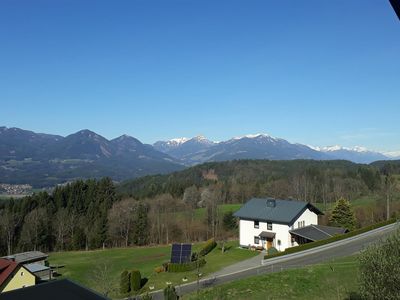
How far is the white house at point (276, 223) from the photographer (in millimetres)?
50925

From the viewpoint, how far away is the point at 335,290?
2883 centimetres

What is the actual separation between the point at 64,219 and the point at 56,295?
2924 inches

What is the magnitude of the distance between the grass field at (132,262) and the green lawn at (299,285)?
986 cm

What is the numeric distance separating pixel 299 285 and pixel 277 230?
21.1 meters

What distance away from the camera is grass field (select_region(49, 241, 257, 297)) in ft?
140

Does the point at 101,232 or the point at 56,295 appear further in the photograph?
the point at 101,232

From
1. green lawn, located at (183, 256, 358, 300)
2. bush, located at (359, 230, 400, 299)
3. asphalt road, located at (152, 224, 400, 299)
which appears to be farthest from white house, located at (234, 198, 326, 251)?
bush, located at (359, 230, 400, 299)

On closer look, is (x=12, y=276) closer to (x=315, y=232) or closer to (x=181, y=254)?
(x=181, y=254)

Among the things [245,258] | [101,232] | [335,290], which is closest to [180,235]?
[101,232]

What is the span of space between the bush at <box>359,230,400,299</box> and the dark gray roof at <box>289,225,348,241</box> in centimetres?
3250

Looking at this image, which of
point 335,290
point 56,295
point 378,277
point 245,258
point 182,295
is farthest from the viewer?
point 245,258

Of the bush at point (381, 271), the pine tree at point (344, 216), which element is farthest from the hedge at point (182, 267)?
the bush at point (381, 271)

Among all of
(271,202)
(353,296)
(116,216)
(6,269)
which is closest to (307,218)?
(271,202)

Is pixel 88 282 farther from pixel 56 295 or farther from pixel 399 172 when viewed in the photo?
pixel 399 172
